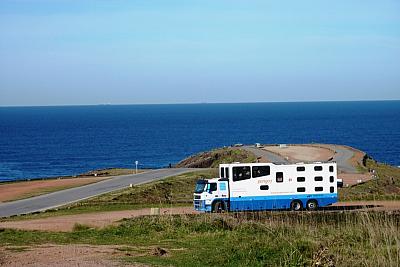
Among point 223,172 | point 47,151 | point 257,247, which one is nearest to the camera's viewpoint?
point 257,247

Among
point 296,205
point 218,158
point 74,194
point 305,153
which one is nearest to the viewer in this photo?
point 296,205

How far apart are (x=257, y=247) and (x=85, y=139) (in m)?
158

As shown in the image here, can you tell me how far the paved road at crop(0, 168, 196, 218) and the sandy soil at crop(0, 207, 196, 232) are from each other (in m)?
5.65

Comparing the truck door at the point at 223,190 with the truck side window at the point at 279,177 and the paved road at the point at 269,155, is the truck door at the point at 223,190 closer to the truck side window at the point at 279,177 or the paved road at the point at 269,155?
the truck side window at the point at 279,177

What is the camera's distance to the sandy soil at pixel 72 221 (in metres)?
34.6

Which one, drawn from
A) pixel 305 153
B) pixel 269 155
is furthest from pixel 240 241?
pixel 305 153

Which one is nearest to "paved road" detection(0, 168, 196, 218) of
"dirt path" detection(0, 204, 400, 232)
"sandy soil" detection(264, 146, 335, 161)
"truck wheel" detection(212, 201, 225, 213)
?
"dirt path" detection(0, 204, 400, 232)

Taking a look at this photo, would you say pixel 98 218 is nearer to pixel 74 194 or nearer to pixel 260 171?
pixel 260 171

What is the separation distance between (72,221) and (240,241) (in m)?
15.2

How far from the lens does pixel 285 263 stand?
1908cm

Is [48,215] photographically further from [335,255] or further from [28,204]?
[335,255]

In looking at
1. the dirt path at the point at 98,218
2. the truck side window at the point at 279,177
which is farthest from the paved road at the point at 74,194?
the truck side window at the point at 279,177

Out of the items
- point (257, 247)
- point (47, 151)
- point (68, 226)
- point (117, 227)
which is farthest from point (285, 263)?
point (47, 151)

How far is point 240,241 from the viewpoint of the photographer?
24688 mm
